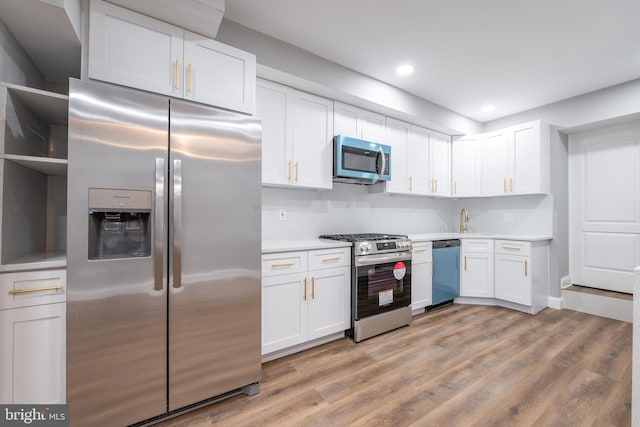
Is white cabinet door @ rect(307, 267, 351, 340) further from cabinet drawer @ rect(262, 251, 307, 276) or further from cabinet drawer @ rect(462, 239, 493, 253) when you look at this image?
cabinet drawer @ rect(462, 239, 493, 253)

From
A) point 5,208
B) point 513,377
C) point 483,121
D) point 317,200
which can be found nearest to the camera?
point 5,208

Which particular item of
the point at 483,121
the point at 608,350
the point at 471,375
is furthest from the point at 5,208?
the point at 483,121

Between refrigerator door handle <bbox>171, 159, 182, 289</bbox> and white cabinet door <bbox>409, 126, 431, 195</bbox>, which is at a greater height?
white cabinet door <bbox>409, 126, 431, 195</bbox>

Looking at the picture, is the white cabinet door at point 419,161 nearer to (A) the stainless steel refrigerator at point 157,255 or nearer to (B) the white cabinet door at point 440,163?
(B) the white cabinet door at point 440,163

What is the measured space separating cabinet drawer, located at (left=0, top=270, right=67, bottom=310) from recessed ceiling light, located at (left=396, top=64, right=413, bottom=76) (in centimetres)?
309

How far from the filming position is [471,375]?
2113mm

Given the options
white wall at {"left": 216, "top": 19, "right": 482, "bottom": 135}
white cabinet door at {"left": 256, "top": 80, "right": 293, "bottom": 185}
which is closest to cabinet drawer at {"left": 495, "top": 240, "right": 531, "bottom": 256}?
white wall at {"left": 216, "top": 19, "right": 482, "bottom": 135}

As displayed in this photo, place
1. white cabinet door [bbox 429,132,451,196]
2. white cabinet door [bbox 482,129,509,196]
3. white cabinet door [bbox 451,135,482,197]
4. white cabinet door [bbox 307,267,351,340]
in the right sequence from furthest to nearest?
white cabinet door [bbox 451,135,482,197]
white cabinet door [bbox 429,132,451,196]
white cabinet door [bbox 482,129,509,196]
white cabinet door [bbox 307,267,351,340]

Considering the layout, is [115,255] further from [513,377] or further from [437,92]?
[437,92]

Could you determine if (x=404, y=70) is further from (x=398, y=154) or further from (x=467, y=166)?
(x=467, y=166)

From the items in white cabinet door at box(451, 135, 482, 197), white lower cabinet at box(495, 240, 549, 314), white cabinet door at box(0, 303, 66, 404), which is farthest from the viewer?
white cabinet door at box(451, 135, 482, 197)

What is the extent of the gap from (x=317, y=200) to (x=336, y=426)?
2.05 m

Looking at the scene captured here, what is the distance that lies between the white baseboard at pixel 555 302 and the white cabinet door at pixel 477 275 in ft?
2.44

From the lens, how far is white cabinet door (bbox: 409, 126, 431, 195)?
3707 millimetres
